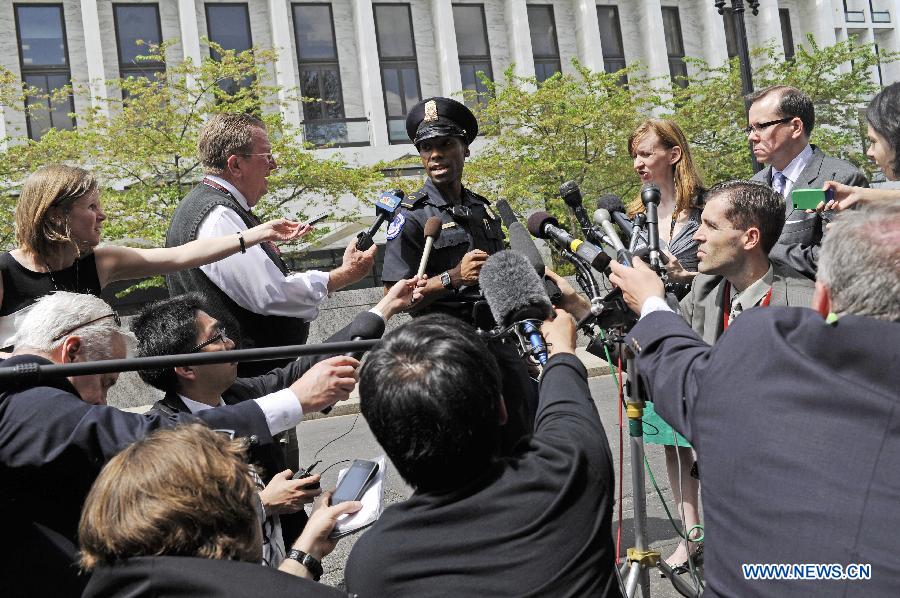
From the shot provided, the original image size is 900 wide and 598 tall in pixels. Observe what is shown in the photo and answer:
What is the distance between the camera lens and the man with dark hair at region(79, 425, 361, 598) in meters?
1.74

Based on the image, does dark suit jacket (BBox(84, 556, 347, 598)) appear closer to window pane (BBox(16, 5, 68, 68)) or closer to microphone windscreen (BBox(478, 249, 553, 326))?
microphone windscreen (BBox(478, 249, 553, 326))

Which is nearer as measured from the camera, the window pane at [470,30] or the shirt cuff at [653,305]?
the shirt cuff at [653,305]

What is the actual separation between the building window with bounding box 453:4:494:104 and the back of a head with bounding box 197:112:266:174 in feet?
94.8

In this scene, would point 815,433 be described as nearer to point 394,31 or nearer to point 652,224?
point 652,224

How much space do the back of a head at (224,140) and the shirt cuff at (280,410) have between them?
5.30 ft

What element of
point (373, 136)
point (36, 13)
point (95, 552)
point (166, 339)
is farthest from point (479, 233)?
point (36, 13)

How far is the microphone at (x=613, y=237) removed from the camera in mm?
2867

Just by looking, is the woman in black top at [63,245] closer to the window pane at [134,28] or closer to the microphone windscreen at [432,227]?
the microphone windscreen at [432,227]

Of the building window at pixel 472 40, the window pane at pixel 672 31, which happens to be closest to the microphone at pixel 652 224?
the building window at pixel 472 40

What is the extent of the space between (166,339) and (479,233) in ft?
4.99

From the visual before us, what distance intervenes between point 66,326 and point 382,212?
63.0 inches

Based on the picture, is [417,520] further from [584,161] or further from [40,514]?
[584,161]

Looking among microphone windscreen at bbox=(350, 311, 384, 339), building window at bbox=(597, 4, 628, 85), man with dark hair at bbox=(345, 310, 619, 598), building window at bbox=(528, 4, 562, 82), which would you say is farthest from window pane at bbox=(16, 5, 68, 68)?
man with dark hair at bbox=(345, 310, 619, 598)

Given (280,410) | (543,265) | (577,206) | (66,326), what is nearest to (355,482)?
(280,410)
